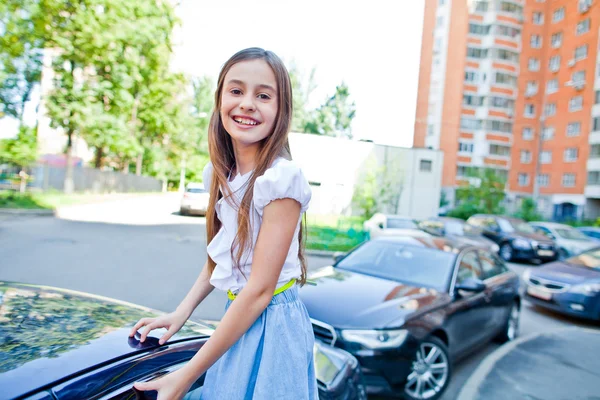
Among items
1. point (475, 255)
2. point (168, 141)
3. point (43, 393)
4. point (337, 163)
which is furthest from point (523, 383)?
point (168, 141)

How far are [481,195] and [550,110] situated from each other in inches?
987

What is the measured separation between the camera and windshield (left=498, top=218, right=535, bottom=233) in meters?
16.7

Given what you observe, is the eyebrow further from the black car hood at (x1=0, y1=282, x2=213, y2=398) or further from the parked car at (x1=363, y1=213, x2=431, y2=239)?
the parked car at (x1=363, y1=213, x2=431, y2=239)

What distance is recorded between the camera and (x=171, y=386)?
43.8 inches

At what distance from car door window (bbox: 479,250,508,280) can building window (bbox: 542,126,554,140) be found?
51411 mm

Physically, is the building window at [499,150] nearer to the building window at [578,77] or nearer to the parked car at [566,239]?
the building window at [578,77]

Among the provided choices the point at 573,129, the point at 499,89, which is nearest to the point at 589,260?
the point at 573,129

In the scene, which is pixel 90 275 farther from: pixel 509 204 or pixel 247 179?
pixel 509 204

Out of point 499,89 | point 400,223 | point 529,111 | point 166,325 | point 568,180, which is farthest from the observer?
point 529,111

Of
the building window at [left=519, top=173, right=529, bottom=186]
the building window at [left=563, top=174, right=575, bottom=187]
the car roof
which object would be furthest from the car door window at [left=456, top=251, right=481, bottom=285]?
the building window at [left=519, top=173, right=529, bottom=186]

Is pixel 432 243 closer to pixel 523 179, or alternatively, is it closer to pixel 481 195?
pixel 481 195

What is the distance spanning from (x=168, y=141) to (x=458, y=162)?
33.7 meters

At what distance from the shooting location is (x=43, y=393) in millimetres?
1111

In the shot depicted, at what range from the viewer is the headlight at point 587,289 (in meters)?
7.37
